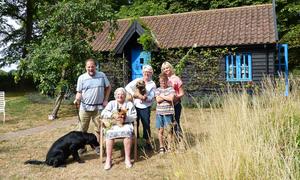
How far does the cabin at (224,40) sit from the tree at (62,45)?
1.71 meters

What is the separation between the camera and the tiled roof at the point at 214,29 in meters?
13.7

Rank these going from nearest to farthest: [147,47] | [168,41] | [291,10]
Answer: [147,47] → [168,41] → [291,10]

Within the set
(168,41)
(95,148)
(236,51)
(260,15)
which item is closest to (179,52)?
(168,41)

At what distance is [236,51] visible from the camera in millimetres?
13875

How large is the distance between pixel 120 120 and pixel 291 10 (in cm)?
1862

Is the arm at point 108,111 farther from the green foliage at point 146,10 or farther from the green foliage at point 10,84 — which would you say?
the green foliage at point 10,84

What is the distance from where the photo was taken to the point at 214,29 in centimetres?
1509

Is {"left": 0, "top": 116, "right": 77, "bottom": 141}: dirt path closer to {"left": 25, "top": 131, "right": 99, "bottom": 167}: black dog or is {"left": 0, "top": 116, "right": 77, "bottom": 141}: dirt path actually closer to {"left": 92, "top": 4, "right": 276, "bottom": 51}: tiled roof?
{"left": 25, "top": 131, "right": 99, "bottom": 167}: black dog

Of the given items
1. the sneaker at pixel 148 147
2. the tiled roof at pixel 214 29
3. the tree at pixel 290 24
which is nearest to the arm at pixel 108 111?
the sneaker at pixel 148 147

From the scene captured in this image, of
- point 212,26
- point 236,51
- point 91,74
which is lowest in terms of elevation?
point 91,74

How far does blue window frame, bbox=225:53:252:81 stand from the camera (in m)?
13.9

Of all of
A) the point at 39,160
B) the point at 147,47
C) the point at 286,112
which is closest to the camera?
the point at 286,112

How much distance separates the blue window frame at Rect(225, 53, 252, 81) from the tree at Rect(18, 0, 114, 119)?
5563 millimetres

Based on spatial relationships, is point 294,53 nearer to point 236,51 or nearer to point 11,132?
point 236,51
